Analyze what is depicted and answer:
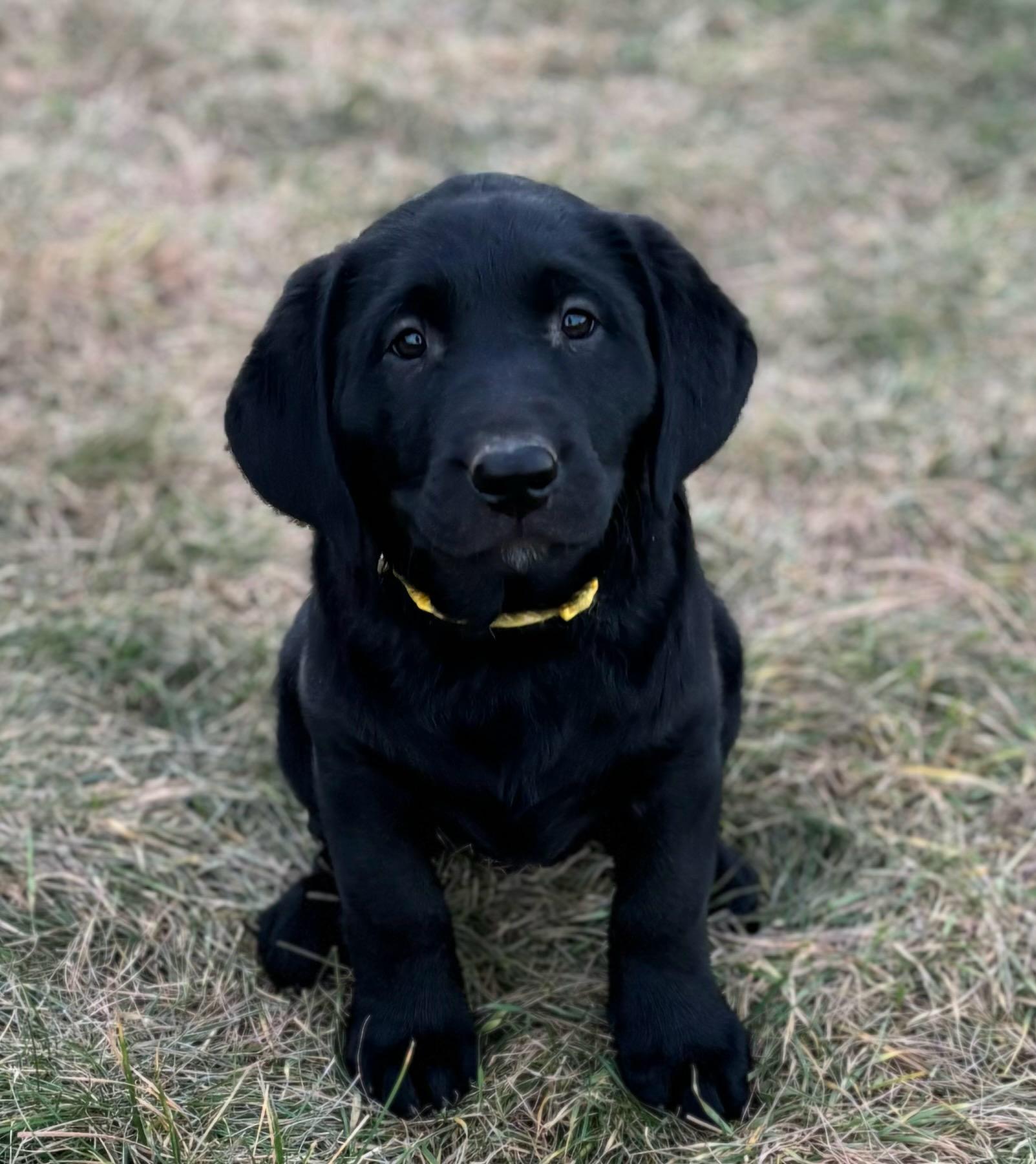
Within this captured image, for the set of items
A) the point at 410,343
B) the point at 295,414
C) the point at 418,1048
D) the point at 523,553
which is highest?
the point at 410,343

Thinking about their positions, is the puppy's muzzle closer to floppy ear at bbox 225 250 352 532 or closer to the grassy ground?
floppy ear at bbox 225 250 352 532

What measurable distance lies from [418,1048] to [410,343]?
1.31 meters

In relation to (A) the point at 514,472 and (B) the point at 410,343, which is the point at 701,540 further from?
(A) the point at 514,472

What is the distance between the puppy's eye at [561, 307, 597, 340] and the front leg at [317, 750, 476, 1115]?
84cm

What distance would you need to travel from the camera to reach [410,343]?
2600 millimetres

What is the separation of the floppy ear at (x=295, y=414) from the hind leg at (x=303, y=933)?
37.7 inches

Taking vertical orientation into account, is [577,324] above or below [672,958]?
above

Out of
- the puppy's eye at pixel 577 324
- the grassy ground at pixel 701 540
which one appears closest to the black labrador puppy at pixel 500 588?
the puppy's eye at pixel 577 324

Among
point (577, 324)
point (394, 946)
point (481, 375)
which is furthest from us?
point (394, 946)

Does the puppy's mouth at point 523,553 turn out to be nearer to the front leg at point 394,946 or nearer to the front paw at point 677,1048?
the front leg at point 394,946

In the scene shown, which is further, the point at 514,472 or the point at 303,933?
the point at 303,933

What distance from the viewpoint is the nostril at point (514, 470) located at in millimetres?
2314

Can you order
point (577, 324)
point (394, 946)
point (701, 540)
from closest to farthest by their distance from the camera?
point (577, 324) → point (394, 946) → point (701, 540)

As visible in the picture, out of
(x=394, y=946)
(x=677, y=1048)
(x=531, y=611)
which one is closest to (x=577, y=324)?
(x=531, y=611)
